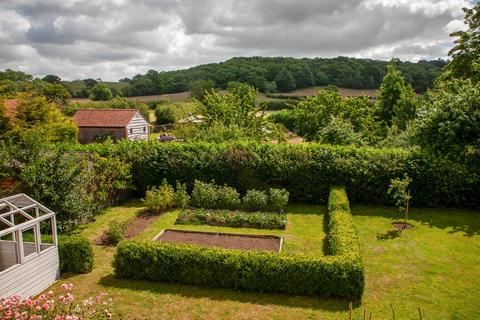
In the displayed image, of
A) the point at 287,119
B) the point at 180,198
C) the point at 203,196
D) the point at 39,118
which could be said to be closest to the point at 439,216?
the point at 203,196

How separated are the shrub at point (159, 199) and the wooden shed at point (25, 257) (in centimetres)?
625

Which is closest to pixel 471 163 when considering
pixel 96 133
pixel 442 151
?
pixel 442 151

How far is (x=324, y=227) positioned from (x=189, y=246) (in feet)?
23.0

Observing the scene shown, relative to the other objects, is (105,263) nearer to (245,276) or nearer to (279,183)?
(245,276)

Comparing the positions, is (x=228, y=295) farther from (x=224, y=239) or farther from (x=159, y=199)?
(x=159, y=199)

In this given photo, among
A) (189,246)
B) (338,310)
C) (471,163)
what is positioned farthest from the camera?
(471,163)

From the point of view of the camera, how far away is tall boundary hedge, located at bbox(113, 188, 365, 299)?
401 inches

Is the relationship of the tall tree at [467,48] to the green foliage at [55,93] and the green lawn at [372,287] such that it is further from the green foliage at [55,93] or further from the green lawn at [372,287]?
the green foliage at [55,93]

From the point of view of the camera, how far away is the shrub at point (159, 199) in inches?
709

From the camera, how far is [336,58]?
9450cm

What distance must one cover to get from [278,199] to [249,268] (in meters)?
7.43

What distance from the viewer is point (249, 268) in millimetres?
10602

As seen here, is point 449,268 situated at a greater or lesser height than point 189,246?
lesser

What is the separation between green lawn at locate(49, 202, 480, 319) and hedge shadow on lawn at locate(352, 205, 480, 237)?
0.39 feet
